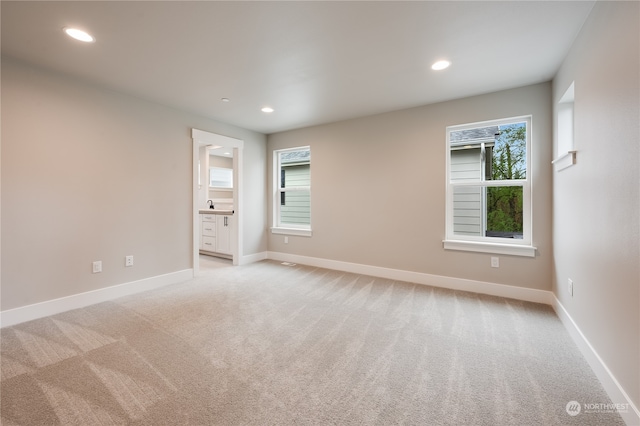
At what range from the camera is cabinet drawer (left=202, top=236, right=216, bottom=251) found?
5430mm

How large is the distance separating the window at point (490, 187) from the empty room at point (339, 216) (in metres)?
0.02

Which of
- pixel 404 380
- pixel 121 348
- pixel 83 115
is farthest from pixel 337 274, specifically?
pixel 83 115

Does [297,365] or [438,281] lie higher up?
[438,281]

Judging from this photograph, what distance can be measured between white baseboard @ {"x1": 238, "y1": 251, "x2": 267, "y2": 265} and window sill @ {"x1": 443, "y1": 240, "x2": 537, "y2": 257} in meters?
3.25

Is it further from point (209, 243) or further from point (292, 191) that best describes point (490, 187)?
point (209, 243)

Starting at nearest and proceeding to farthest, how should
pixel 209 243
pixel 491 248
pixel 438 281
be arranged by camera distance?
pixel 491 248 → pixel 438 281 → pixel 209 243

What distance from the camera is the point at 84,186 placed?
290 cm

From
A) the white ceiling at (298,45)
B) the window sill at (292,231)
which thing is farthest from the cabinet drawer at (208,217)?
the white ceiling at (298,45)

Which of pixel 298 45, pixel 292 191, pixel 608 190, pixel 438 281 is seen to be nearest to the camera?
pixel 608 190

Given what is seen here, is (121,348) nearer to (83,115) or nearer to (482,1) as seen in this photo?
(83,115)

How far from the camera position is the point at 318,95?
3.31m

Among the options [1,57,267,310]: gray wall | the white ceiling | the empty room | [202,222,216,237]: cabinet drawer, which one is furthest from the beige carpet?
[202,222,216,237]: cabinet drawer

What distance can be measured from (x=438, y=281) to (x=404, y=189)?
131 cm

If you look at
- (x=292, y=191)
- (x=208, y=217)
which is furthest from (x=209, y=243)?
(x=292, y=191)
